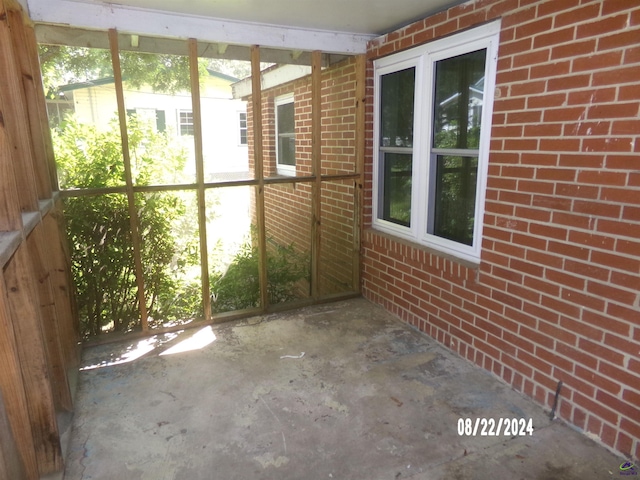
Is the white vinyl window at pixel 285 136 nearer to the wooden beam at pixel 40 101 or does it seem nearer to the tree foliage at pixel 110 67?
the tree foliage at pixel 110 67

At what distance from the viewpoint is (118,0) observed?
109 inches

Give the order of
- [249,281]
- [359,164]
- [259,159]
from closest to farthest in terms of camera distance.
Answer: [259,159] < [359,164] < [249,281]

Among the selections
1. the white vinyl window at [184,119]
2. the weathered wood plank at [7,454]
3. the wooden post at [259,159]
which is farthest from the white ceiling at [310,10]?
the weathered wood plank at [7,454]

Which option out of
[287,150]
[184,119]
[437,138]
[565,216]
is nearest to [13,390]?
[565,216]

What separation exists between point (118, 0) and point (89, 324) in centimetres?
253

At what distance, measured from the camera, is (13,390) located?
1.52m

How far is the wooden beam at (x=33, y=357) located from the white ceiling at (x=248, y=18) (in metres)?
1.98

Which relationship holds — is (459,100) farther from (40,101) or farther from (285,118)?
(40,101)

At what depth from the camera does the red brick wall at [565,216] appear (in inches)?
77.4

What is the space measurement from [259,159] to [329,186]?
106 cm

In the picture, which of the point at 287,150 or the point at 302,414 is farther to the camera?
the point at 287,150

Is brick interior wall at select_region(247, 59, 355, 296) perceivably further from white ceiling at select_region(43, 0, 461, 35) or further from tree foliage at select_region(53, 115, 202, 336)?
tree foliage at select_region(53, 115, 202, 336)

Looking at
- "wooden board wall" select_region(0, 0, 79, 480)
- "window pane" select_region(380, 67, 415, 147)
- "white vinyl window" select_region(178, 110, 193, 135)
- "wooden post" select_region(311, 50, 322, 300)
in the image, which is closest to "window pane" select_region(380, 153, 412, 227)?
"window pane" select_region(380, 67, 415, 147)

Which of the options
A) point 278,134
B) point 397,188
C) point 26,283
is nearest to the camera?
point 26,283
